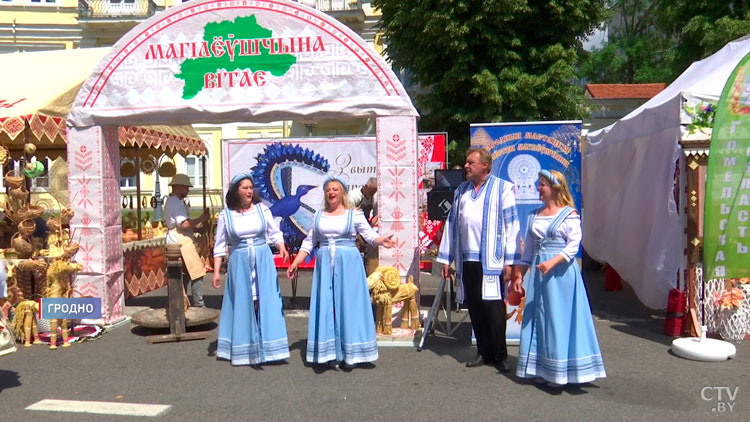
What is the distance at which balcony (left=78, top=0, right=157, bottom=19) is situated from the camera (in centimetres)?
2630

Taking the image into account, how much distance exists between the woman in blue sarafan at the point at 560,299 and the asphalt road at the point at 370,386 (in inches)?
8.4

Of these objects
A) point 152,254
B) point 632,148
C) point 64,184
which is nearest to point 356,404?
point 632,148

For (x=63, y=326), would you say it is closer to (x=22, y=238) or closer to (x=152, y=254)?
(x=22, y=238)

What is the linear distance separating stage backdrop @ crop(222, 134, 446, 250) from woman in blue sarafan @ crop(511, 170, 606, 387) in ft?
20.9

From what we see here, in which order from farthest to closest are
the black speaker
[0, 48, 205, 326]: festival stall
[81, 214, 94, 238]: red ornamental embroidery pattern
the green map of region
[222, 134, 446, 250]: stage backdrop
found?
[222, 134, 446, 250]: stage backdrop → [81, 214, 94, 238]: red ornamental embroidery pattern → [0, 48, 205, 326]: festival stall → the black speaker → the green map of region

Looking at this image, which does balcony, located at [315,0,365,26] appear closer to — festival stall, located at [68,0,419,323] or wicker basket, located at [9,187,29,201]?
festival stall, located at [68,0,419,323]

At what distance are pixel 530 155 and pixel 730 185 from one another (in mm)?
1779

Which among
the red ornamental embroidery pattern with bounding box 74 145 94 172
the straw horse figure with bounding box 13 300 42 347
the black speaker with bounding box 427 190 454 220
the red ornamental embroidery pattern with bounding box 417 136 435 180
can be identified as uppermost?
the red ornamental embroidery pattern with bounding box 417 136 435 180

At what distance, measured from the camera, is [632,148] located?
27.9 feet

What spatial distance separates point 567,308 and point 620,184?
4701mm

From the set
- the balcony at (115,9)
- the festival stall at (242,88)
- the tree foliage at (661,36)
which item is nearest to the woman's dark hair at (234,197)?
the festival stall at (242,88)

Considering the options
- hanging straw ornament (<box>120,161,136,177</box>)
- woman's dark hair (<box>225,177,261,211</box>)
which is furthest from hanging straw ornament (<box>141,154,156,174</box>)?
woman's dark hair (<box>225,177,261,211</box>)

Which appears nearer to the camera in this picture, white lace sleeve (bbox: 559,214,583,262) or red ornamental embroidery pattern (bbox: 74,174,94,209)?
white lace sleeve (bbox: 559,214,583,262)

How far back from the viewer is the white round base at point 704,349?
18.9 feet
